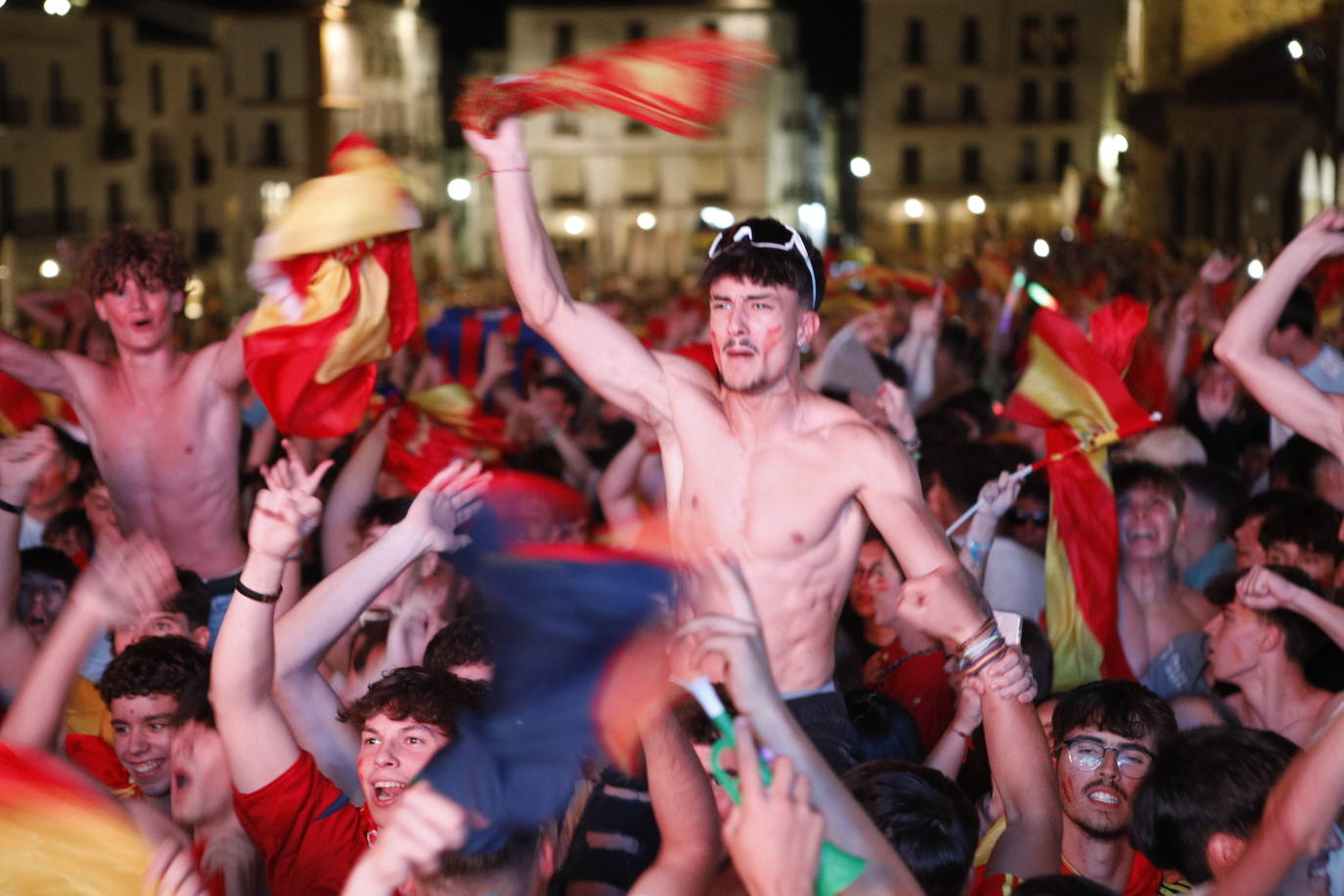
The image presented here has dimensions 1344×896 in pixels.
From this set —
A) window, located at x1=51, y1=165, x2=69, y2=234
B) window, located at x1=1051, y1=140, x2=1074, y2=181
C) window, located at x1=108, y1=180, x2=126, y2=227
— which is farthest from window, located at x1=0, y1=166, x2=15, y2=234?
window, located at x1=1051, y1=140, x2=1074, y2=181

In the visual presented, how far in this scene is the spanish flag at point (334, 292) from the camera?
16.2 ft

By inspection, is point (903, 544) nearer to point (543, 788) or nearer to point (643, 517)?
point (543, 788)

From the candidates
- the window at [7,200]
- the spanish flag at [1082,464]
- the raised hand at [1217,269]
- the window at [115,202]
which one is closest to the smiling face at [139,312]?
the spanish flag at [1082,464]

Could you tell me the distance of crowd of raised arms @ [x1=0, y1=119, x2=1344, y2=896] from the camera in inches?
123

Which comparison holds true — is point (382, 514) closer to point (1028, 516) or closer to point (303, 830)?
point (303, 830)

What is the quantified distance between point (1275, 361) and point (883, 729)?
5.37 ft

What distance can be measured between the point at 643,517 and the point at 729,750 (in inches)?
185

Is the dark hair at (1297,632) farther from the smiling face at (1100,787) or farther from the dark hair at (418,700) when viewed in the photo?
the dark hair at (418,700)

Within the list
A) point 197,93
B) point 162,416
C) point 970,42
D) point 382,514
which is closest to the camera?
point 382,514

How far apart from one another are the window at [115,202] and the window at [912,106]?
122ft

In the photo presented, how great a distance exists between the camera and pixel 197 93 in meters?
62.4

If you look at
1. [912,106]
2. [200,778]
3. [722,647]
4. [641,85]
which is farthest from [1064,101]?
[722,647]

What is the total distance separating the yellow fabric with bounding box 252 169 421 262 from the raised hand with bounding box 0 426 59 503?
0.88m

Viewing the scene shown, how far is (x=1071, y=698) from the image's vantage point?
13.9 ft
